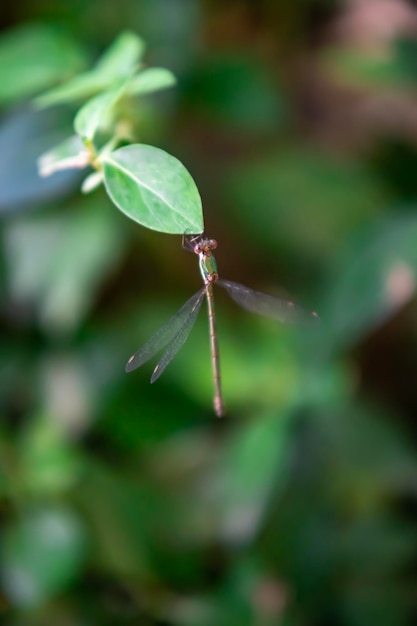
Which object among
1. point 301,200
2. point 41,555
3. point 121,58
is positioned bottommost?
point 41,555

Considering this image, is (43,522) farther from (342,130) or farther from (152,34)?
(342,130)

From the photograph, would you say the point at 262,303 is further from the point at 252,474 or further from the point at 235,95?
the point at 235,95

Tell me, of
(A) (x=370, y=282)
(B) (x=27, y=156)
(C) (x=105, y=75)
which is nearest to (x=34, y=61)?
(B) (x=27, y=156)

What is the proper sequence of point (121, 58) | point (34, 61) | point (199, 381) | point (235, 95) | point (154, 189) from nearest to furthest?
point (154, 189)
point (121, 58)
point (34, 61)
point (199, 381)
point (235, 95)

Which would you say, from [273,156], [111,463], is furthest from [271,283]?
[111,463]

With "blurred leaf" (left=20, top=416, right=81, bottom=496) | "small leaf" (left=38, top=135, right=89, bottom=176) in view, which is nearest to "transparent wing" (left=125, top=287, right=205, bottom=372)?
"small leaf" (left=38, top=135, right=89, bottom=176)

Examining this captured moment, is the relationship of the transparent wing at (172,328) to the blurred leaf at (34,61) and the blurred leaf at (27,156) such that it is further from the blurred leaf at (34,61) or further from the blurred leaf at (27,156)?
the blurred leaf at (34,61)

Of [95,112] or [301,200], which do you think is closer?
[95,112]
